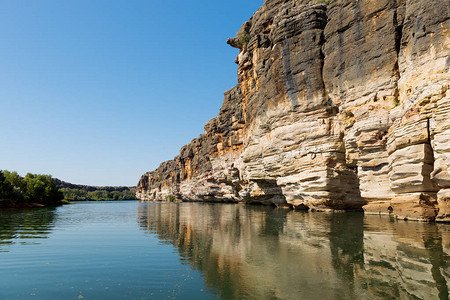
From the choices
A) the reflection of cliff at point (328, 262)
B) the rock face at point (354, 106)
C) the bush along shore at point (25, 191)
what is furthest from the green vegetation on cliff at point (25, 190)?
the reflection of cliff at point (328, 262)

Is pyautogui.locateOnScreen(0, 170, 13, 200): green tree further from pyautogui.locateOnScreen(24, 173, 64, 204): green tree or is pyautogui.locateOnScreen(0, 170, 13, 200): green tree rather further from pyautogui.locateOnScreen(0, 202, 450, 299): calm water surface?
pyautogui.locateOnScreen(0, 202, 450, 299): calm water surface

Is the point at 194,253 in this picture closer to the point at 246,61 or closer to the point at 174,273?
the point at 174,273

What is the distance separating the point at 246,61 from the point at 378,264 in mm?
42834

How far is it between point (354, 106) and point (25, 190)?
67884mm

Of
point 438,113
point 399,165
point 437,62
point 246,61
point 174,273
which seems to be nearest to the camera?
point 174,273

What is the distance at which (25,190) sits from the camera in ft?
206

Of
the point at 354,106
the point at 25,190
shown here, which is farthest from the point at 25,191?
the point at 354,106

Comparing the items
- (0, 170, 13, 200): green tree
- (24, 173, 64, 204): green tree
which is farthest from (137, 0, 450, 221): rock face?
(24, 173, 64, 204): green tree

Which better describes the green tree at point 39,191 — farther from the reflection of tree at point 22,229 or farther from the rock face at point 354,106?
the rock face at point 354,106

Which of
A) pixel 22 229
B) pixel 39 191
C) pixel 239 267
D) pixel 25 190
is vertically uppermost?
pixel 25 190

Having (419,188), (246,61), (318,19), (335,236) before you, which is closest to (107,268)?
(335,236)

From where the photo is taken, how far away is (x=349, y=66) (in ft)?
83.7

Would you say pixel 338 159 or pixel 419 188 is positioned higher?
A: pixel 338 159

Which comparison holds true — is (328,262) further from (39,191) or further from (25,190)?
(39,191)
